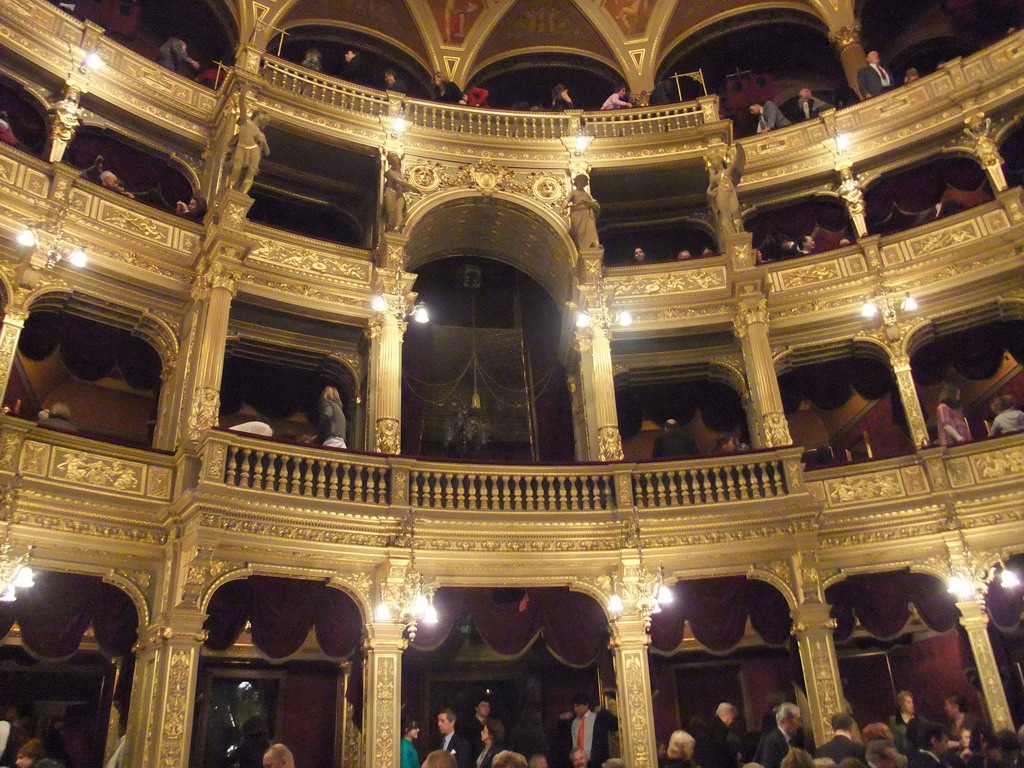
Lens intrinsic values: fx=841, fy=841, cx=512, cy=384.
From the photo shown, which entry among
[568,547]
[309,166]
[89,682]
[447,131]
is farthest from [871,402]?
[89,682]

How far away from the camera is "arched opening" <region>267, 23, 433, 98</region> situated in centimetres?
1825

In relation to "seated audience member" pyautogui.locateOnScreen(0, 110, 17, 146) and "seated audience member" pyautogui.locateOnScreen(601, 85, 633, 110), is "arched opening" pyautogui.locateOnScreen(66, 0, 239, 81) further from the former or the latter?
"seated audience member" pyautogui.locateOnScreen(601, 85, 633, 110)

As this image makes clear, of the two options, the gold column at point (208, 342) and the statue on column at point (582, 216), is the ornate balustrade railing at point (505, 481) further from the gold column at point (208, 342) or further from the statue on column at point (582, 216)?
the statue on column at point (582, 216)

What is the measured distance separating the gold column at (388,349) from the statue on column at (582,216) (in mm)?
3090

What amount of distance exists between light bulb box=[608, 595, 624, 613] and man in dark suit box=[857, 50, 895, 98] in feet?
36.6

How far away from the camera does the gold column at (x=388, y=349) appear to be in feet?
41.5

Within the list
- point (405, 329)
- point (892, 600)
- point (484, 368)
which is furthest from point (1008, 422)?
point (405, 329)

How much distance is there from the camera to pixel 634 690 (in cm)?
1125

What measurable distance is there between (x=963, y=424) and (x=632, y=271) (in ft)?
19.2

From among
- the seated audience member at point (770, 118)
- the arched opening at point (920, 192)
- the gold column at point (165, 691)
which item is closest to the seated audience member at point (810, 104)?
the seated audience member at point (770, 118)

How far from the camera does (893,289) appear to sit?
14273 millimetres

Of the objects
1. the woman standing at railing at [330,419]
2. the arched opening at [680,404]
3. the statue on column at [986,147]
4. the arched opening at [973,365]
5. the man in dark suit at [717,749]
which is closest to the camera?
the man in dark suit at [717,749]

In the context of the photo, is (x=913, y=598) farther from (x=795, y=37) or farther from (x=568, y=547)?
(x=795, y=37)

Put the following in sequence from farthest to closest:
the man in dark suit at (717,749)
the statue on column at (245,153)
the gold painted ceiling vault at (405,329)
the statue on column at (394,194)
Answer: the statue on column at (394,194)
the statue on column at (245,153)
the gold painted ceiling vault at (405,329)
the man in dark suit at (717,749)
